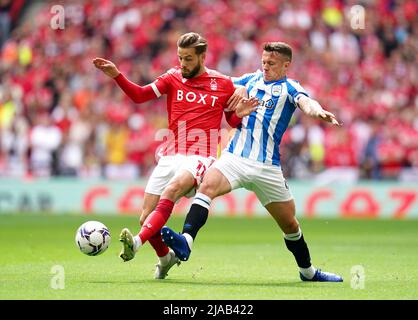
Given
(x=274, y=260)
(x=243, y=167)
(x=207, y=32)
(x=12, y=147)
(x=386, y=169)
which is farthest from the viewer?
(x=207, y=32)

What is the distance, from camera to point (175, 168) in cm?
946

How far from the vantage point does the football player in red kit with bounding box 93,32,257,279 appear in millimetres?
9422

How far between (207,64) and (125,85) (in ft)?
44.1

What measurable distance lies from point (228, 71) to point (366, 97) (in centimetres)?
314

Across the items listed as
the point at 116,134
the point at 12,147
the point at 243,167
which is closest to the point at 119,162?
the point at 116,134

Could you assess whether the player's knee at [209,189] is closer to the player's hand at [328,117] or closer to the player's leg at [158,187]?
the player's leg at [158,187]

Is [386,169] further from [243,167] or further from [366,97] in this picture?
[243,167]

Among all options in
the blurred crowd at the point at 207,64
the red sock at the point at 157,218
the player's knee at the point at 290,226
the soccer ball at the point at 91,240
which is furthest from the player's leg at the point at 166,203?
the blurred crowd at the point at 207,64

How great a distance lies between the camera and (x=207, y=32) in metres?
23.6

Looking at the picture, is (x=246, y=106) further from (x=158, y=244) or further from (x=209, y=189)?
(x=158, y=244)

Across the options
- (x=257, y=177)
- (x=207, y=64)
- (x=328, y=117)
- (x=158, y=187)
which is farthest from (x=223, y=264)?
(x=207, y=64)

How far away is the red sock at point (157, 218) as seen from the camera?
29.4ft

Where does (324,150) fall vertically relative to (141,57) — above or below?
below

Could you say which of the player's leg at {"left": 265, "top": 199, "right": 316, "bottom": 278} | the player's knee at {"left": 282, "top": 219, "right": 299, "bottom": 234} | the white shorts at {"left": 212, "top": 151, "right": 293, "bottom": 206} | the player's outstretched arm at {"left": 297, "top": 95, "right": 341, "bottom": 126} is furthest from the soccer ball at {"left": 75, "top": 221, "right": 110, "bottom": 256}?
the player's outstretched arm at {"left": 297, "top": 95, "right": 341, "bottom": 126}
